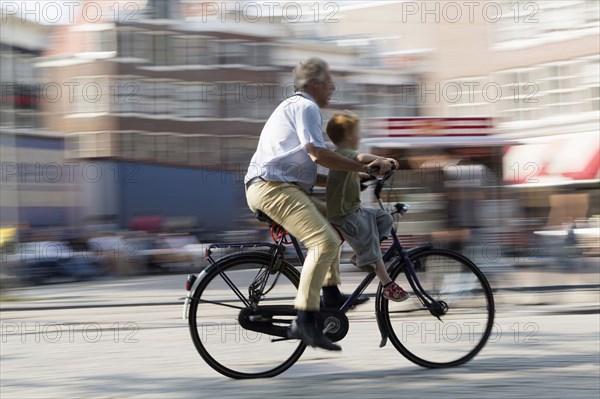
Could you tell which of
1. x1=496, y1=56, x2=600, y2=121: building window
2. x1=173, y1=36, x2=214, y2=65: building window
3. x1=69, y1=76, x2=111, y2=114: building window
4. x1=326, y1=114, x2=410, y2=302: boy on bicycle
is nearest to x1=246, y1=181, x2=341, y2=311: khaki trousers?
x1=326, y1=114, x2=410, y2=302: boy on bicycle

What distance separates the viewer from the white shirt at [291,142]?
→ 5633 mm

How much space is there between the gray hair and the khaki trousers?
0.57 metres

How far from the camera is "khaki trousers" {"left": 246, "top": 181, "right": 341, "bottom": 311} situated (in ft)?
18.9

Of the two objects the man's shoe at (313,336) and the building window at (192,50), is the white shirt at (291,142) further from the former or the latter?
the building window at (192,50)

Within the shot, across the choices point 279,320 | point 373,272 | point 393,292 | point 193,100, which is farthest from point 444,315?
point 193,100

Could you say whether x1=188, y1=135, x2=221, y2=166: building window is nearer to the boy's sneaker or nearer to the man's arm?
the boy's sneaker

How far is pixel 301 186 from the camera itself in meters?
5.86

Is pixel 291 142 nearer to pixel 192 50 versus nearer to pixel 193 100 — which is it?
pixel 193 100

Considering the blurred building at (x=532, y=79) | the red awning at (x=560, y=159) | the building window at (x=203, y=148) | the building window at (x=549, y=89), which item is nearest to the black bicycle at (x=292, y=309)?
the blurred building at (x=532, y=79)

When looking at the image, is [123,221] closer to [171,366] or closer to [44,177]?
[44,177]

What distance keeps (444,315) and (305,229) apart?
109 centimetres

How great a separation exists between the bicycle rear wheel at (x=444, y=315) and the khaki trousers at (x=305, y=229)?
0.55 metres

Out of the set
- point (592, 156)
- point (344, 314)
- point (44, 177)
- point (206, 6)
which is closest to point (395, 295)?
point (344, 314)

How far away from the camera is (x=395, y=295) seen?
6.02m
